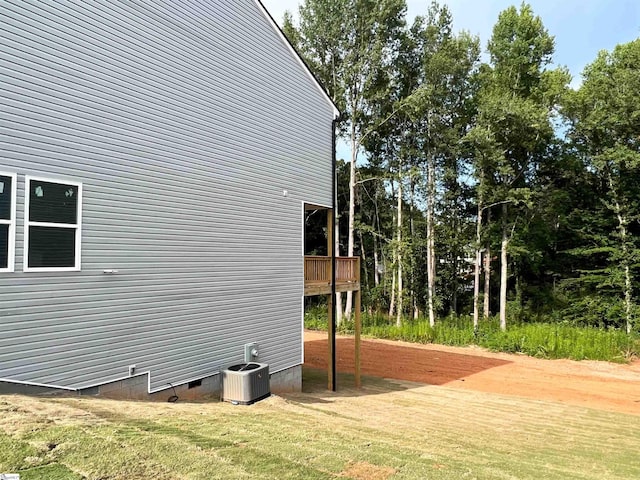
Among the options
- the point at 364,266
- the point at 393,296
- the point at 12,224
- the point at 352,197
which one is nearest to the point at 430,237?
the point at 393,296

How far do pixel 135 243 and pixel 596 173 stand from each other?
71.9ft

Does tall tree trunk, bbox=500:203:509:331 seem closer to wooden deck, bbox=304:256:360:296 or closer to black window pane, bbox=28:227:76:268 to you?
wooden deck, bbox=304:256:360:296

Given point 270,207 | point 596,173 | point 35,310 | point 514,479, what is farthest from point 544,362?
point 35,310

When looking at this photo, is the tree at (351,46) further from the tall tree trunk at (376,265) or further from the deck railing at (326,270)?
the deck railing at (326,270)

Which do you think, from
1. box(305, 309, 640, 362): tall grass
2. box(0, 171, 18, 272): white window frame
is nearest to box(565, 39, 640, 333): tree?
box(305, 309, 640, 362): tall grass

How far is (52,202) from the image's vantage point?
6.02 m

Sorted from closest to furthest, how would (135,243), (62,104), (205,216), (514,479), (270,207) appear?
(514,479), (62,104), (135,243), (205,216), (270,207)

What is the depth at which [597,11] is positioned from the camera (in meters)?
19.2

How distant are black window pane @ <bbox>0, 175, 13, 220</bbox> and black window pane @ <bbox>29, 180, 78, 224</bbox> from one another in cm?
25

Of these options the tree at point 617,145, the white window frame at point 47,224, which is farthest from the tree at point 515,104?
the white window frame at point 47,224

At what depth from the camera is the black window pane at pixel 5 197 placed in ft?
17.9

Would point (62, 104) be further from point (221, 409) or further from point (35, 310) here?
point (221, 409)

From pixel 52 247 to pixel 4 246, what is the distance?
1.96 ft

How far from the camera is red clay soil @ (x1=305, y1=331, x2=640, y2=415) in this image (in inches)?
469
